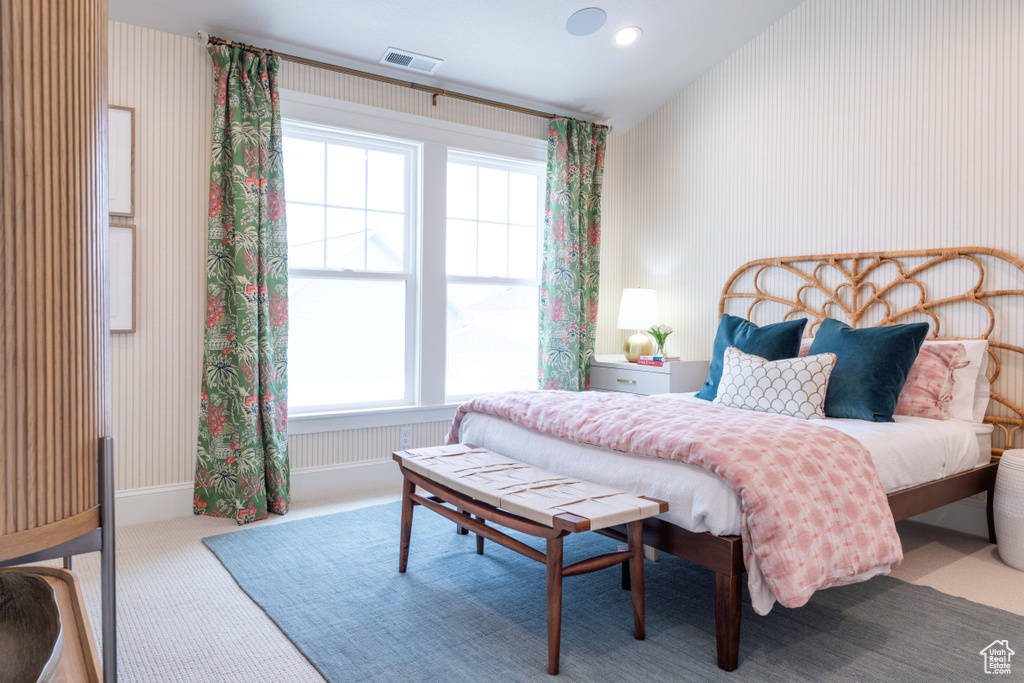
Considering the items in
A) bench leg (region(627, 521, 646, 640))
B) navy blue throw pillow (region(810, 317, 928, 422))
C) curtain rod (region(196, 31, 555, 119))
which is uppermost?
curtain rod (region(196, 31, 555, 119))

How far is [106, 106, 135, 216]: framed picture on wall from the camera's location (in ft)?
→ 9.89

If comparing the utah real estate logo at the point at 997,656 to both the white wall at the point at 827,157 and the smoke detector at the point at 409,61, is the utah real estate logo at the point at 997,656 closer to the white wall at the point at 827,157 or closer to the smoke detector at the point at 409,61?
the white wall at the point at 827,157

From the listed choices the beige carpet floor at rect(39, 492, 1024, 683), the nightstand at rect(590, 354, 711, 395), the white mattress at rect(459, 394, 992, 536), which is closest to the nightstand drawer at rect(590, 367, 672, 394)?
the nightstand at rect(590, 354, 711, 395)

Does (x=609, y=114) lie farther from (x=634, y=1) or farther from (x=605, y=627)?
(x=605, y=627)

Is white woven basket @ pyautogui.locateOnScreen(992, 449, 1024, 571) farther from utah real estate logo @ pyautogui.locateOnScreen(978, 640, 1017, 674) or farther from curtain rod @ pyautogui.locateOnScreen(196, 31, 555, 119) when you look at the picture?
curtain rod @ pyautogui.locateOnScreen(196, 31, 555, 119)

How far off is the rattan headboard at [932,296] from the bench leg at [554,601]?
7.81ft

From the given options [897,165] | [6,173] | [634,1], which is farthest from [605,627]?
[634,1]

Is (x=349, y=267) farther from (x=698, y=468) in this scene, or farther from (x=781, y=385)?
(x=698, y=468)

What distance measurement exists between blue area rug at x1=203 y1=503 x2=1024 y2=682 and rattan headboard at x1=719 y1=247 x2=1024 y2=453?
1.14 m

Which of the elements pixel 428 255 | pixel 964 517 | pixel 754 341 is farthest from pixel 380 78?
pixel 964 517

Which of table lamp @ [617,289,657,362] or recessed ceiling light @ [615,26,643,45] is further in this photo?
table lamp @ [617,289,657,362]

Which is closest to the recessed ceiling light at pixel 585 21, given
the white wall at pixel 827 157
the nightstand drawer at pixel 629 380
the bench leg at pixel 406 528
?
the white wall at pixel 827 157

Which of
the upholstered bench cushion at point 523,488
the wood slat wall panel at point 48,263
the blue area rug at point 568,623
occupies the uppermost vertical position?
the wood slat wall panel at point 48,263

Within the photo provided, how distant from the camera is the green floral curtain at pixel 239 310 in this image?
3.19 m
